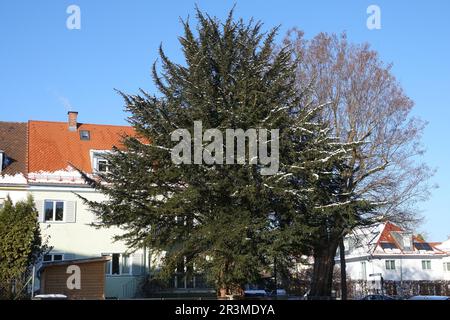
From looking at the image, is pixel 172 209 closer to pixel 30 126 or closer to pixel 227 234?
pixel 227 234

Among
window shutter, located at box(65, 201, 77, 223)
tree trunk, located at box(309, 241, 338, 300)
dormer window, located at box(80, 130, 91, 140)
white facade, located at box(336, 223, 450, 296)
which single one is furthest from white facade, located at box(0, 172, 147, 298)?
white facade, located at box(336, 223, 450, 296)

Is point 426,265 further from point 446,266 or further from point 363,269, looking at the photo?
point 363,269

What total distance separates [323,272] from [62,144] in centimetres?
2184

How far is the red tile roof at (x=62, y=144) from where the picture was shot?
39250 millimetres

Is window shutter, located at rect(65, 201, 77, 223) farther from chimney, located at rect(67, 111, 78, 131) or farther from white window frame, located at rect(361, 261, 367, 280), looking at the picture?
white window frame, located at rect(361, 261, 367, 280)

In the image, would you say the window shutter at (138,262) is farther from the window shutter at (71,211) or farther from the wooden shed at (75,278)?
the wooden shed at (75,278)

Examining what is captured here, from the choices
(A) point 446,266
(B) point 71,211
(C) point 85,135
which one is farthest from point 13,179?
(A) point 446,266

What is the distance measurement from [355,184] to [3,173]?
76.7ft

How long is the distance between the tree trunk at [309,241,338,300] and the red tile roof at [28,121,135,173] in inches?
609

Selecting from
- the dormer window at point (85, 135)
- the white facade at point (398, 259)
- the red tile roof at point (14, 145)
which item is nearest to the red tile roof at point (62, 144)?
the dormer window at point (85, 135)

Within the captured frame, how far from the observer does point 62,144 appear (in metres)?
41.5

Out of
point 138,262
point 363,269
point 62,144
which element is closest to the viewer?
point 138,262

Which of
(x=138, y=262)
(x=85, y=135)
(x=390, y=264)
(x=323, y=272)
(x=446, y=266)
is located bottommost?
(x=446, y=266)

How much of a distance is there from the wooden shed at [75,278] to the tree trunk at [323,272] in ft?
39.4
